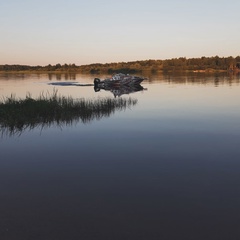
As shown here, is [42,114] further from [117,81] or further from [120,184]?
[117,81]

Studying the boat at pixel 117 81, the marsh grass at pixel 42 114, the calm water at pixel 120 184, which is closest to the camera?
the calm water at pixel 120 184

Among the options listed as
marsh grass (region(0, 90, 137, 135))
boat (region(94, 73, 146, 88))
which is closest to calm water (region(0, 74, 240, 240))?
marsh grass (region(0, 90, 137, 135))

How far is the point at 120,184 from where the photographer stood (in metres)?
10.5

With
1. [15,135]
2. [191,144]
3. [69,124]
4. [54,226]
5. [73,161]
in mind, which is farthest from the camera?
[69,124]

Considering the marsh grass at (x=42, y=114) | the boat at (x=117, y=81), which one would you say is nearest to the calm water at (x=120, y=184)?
the marsh grass at (x=42, y=114)

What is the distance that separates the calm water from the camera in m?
7.49

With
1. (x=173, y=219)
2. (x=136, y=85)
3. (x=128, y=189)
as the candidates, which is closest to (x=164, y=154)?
(x=128, y=189)

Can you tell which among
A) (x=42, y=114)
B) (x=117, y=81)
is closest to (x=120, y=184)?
(x=42, y=114)

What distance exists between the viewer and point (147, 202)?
8.98 metres

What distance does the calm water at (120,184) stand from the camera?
24.6 ft

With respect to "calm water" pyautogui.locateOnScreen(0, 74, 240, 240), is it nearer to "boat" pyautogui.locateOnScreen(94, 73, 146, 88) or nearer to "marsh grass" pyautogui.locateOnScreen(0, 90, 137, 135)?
"marsh grass" pyautogui.locateOnScreen(0, 90, 137, 135)

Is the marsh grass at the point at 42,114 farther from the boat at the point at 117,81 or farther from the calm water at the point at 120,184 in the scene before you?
the boat at the point at 117,81

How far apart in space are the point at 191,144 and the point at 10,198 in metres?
9.53

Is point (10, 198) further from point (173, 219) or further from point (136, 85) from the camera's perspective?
point (136, 85)
